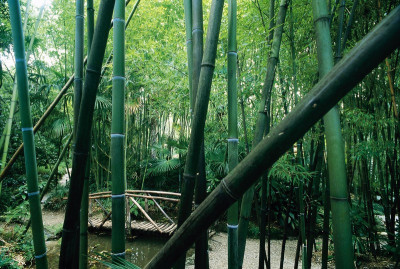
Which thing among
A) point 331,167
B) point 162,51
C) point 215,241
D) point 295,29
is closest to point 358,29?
point 295,29

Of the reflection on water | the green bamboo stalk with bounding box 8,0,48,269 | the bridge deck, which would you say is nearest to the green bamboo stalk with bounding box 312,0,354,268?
the green bamboo stalk with bounding box 8,0,48,269

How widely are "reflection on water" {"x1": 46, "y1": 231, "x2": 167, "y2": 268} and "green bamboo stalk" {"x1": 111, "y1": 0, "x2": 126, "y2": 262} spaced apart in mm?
2985

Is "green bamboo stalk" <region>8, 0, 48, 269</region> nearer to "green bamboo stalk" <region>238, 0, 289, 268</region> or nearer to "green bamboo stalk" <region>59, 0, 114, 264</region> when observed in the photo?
"green bamboo stalk" <region>59, 0, 114, 264</region>

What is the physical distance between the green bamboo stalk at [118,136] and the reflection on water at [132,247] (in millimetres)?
2985

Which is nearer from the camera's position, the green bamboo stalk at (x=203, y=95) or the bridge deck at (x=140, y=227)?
the green bamboo stalk at (x=203, y=95)

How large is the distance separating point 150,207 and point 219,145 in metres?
2.21

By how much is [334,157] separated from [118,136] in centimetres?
71

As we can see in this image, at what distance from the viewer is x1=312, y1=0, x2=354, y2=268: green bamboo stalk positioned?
61 centimetres

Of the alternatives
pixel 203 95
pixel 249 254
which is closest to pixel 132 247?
pixel 249 254

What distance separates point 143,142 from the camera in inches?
245

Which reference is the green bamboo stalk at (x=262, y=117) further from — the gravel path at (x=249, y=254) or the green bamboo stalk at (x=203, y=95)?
the gravel path at (x=249, y=254)

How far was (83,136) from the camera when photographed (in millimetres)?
899

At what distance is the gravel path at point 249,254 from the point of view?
3520mm

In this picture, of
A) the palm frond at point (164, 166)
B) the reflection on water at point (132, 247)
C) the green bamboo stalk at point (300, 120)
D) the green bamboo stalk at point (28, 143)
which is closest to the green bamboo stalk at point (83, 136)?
the green bamboo stalk at point (28, 143)
